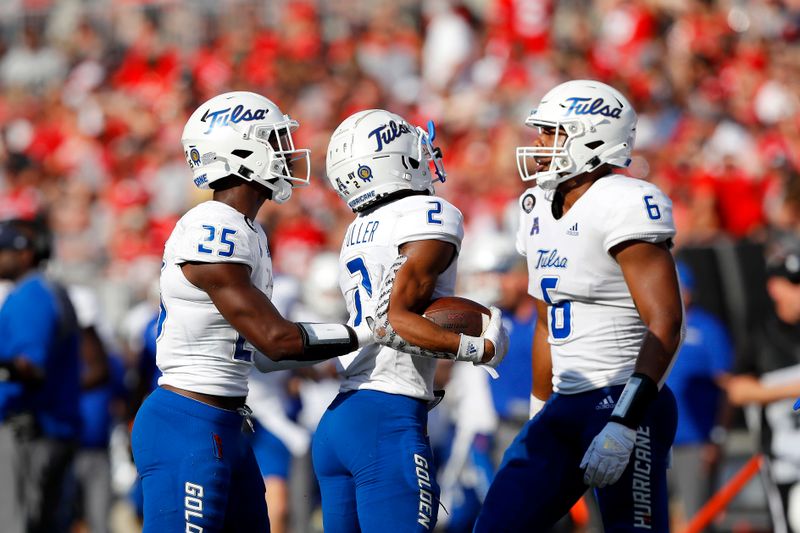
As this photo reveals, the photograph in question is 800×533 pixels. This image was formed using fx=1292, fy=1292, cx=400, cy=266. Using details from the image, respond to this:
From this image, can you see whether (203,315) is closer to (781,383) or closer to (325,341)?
(325,341)

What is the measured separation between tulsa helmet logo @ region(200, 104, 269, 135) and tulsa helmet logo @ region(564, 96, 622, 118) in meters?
1.17

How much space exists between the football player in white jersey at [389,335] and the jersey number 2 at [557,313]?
0.90 ft

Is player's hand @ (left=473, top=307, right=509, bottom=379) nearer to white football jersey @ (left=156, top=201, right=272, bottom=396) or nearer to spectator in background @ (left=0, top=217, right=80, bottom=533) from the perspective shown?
white football jersey @ (left=156, top=201, right=272, bottom=396)

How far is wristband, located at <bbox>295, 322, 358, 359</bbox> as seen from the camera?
4.55m

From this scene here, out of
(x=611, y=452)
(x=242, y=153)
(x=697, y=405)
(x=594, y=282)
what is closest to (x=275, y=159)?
(x=242, y=153)

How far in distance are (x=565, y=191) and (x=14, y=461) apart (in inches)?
150

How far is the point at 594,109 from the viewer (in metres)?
4.92

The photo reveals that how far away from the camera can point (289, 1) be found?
1623 centimetres

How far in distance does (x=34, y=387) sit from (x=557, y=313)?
340cm

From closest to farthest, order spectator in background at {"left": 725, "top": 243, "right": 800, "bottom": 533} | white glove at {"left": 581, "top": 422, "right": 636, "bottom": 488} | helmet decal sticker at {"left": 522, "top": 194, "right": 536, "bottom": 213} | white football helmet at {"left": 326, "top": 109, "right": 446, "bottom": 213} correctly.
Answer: white glove at {"left": 581, "top": 422, "right": 636, "bottom": 488}, white football helmet at {"left": 326, "top": 109, "right": 446, "bottom": 213}, helmet decal sticker at {"left": 522, "top": 194, "right": 536, "bottom": 213}, spectator in background at {"left": 725, "top": 243, "right": 800, "bottom": 533}

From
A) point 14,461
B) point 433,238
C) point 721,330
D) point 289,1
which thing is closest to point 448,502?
point 721,330

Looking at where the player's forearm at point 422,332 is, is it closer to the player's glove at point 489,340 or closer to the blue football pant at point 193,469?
the player's glove at point 489,340

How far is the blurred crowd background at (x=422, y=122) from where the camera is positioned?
8648mm

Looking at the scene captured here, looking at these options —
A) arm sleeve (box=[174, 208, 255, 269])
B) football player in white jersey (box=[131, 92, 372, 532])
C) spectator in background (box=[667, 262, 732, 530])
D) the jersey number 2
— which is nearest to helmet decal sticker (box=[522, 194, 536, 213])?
the jersey number 2
